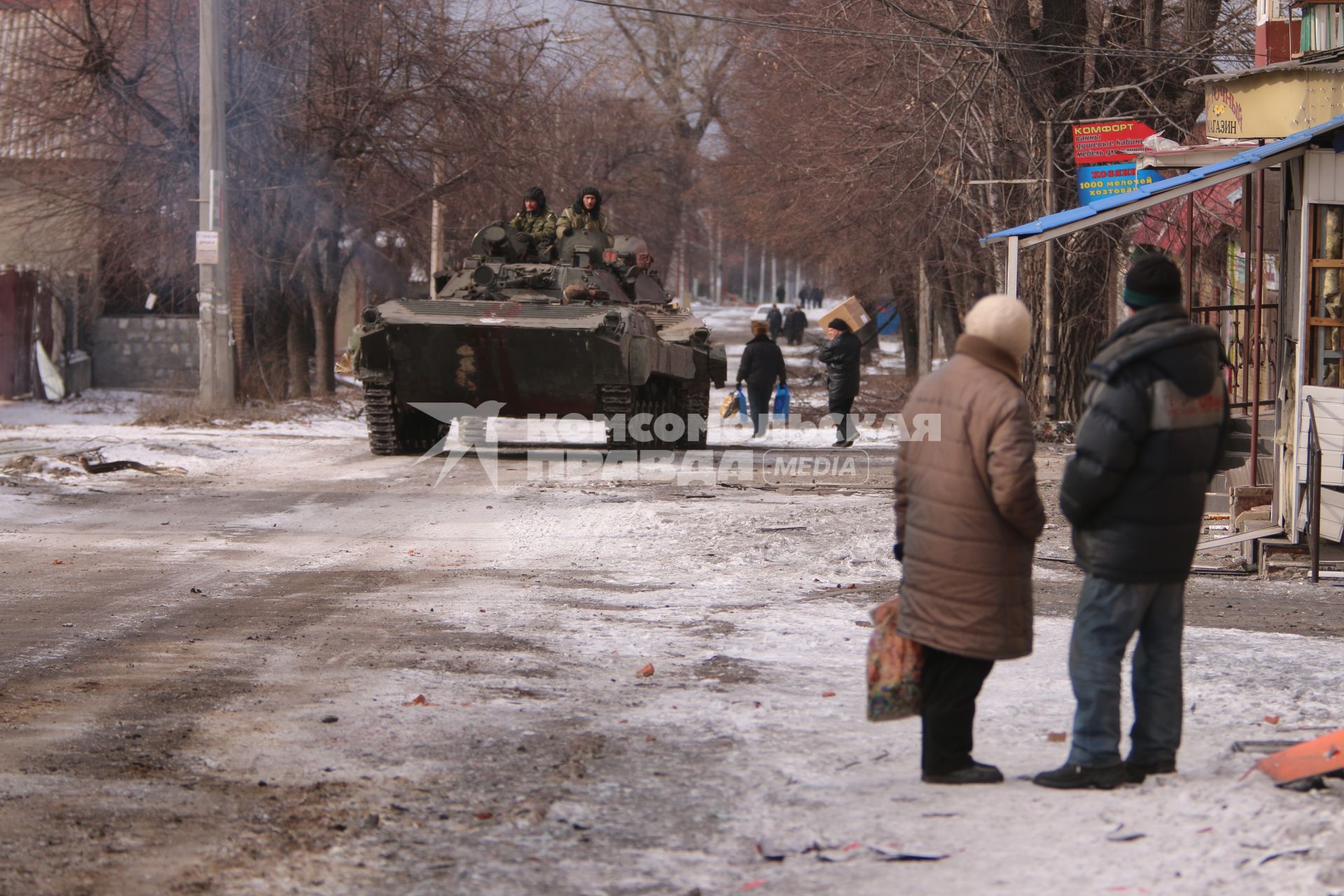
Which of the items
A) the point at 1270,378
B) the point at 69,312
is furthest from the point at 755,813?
the point at 69,312

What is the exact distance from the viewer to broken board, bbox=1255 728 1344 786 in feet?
15.0

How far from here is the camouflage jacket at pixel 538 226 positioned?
61.7 feet

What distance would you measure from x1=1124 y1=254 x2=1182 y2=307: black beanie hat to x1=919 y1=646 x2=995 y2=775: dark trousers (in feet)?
3.88

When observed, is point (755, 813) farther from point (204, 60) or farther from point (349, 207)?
point (349, 207)

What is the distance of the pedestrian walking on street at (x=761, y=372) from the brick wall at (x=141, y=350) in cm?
1308

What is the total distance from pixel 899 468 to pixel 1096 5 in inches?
772

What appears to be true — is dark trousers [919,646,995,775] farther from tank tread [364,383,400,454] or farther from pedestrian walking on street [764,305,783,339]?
pedestrian walking on street [764,305,783,339]

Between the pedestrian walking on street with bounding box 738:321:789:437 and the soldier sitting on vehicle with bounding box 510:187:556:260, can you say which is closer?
the soldier sitting on vehicle with bounding box 510:187:556:260

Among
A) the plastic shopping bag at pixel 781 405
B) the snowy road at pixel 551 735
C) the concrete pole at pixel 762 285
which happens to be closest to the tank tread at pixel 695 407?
the plastic shopping bag at pixel 781 405

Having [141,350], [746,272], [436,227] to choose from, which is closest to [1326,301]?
[436,227]

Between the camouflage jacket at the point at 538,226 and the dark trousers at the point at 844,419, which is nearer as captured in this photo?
the camouflage jacket at the point at 538,226

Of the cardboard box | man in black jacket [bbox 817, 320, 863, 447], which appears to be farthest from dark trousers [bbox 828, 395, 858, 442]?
the cardboard box

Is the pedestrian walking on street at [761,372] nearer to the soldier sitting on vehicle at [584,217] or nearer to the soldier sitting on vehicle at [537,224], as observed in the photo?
the soldier sitting on vehicle at [584,217]

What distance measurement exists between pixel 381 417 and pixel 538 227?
3.38 metres
